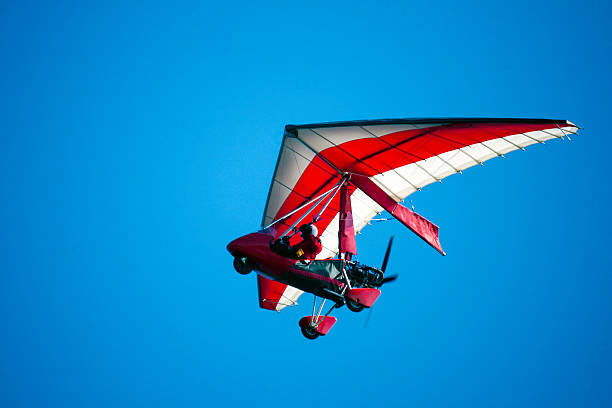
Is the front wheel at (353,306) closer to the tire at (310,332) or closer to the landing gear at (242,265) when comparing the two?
the tire at (310,332)

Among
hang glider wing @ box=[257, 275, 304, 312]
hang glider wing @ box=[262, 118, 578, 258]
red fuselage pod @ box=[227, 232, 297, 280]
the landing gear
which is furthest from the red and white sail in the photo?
the landing gear

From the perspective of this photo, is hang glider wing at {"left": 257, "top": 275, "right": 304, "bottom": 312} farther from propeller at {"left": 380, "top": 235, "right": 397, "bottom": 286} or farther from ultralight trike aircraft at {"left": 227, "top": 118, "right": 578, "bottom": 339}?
propeller at {"left": 380, "top": 235, "right": 397, "bottom": 286}

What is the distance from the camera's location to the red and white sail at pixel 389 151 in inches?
463

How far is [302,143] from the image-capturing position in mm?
13922

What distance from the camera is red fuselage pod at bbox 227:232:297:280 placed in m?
12.9

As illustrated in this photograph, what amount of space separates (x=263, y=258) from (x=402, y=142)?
4.68 meters

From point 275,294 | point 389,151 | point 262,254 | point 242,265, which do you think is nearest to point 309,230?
point 262,254

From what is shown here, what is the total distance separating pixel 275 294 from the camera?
1802 centimetres

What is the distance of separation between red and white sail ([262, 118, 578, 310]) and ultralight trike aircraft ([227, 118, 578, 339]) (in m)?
0.03

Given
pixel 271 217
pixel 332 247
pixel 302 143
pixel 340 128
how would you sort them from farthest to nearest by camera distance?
pixel 332 247, pixel 271 217, pixel 302 143, pixel 340 128

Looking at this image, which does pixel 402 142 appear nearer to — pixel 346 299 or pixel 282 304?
pixel 346 299

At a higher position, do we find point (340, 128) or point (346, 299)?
point (340, 128)

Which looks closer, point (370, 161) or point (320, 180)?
point (370, 161)

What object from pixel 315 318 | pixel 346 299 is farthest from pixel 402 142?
pixel 315 318
